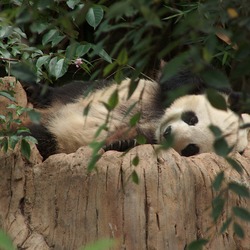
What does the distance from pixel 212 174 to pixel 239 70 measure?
62.6 inches

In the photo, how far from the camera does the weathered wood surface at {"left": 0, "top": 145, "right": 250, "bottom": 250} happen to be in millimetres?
2645

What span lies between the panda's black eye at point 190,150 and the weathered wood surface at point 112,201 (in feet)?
1.50

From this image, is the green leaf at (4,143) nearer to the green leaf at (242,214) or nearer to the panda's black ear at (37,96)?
the panda's black ear at (37,96)

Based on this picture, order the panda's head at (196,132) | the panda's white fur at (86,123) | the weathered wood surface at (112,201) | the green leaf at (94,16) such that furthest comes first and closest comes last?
1. the panda's white fur at (86,123)
2. the panda's head at (196,132)
3. the green leaf at (94,16)
4. the weathered wood surface at (112,201)

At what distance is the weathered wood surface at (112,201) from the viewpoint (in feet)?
8.68

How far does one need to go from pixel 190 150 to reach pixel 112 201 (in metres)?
0.80

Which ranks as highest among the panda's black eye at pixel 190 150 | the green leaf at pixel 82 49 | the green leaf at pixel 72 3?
the green leaf at pixel 72 3

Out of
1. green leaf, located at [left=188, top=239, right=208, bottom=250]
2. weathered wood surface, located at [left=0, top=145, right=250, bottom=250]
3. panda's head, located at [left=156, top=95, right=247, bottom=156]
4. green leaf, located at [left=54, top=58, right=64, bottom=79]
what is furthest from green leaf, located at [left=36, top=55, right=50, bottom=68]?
green leaf, located at [left=188, top=239, right=208, bottom=250]

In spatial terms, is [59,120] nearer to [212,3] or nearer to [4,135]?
[4,135]

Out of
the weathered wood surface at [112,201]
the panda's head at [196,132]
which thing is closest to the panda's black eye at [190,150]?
the panda's head at [196,132]

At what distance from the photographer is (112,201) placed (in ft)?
8.77

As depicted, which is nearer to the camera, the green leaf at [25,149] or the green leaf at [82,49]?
the green leaf at [25,149]

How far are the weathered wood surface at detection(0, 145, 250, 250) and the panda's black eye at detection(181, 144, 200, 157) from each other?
459 millimetres

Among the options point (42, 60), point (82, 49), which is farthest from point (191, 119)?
point (42, 60)
